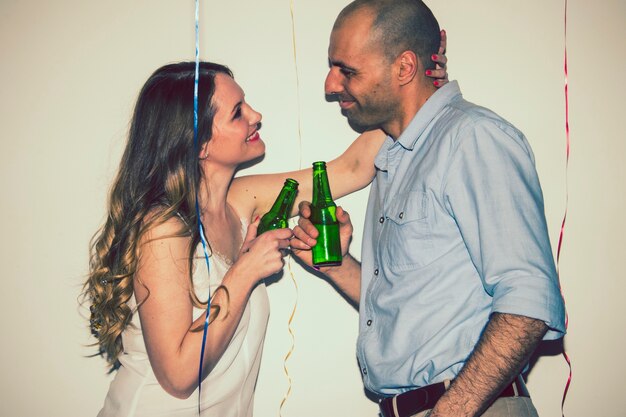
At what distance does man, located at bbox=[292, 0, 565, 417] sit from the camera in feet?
4.89

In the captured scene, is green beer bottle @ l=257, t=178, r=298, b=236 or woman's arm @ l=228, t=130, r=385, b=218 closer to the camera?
green beer bottle @ l=257, t=178, r=298, b=236

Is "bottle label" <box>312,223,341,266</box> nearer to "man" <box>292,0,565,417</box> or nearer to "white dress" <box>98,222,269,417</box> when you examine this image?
"man" <box>292,0,565,417</box>

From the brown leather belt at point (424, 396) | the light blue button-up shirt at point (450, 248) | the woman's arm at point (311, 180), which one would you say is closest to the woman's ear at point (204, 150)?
the woman's arm at point (311, 180)

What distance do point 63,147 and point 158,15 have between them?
64cm

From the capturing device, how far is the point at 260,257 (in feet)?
6.14

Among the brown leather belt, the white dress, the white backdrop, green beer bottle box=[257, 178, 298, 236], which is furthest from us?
the white backdrop

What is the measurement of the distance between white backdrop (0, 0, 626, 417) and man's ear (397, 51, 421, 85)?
1.56ft

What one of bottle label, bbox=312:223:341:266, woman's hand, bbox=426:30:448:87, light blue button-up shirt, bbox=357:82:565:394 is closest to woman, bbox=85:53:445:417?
bottle label, bbox=312:223:341:266

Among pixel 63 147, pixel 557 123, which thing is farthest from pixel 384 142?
pixel 63 147

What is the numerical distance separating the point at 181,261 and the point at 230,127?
0.52 metres

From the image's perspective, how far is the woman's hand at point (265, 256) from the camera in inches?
73.5

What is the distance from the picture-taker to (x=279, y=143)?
230 centimetres

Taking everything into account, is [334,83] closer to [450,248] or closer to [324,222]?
[324,222]

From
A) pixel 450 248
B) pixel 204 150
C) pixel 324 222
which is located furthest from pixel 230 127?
pixel 450 248
